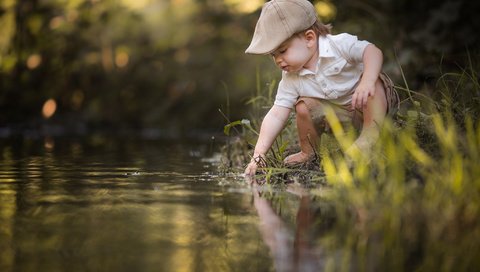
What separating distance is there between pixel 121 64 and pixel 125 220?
9315 millimetres

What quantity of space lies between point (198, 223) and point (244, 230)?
0.20 m

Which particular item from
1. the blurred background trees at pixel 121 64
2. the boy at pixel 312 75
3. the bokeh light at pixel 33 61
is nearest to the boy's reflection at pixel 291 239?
the boy at pixel 312 75

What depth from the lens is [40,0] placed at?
465 inches

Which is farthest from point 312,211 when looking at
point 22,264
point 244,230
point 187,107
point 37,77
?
point 37,77

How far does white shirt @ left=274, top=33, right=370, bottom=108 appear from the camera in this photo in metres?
4.16

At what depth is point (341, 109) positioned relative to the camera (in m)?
4.33

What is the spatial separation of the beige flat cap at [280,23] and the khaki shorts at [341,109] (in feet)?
1.23

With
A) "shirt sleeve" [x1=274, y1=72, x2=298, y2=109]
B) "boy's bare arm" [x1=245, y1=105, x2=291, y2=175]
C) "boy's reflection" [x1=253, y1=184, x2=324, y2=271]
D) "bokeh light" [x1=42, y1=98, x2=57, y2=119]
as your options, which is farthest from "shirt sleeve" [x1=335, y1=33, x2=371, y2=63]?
"bokeh light" [x1=42, y1=98, x2=57, y2=119]

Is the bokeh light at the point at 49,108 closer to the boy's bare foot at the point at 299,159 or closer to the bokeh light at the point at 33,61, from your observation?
the bokeh light at the point at 33,61

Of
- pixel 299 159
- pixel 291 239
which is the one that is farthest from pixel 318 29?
pixel 291 239

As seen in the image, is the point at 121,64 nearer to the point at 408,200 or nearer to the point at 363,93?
the point at 363,93

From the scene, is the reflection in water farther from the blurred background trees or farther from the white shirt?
the blurred background trees

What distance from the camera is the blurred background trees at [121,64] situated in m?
11.1

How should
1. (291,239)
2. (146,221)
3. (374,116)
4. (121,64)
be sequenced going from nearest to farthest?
(291,239)
(146,221)
(374,116)
(121,64)
